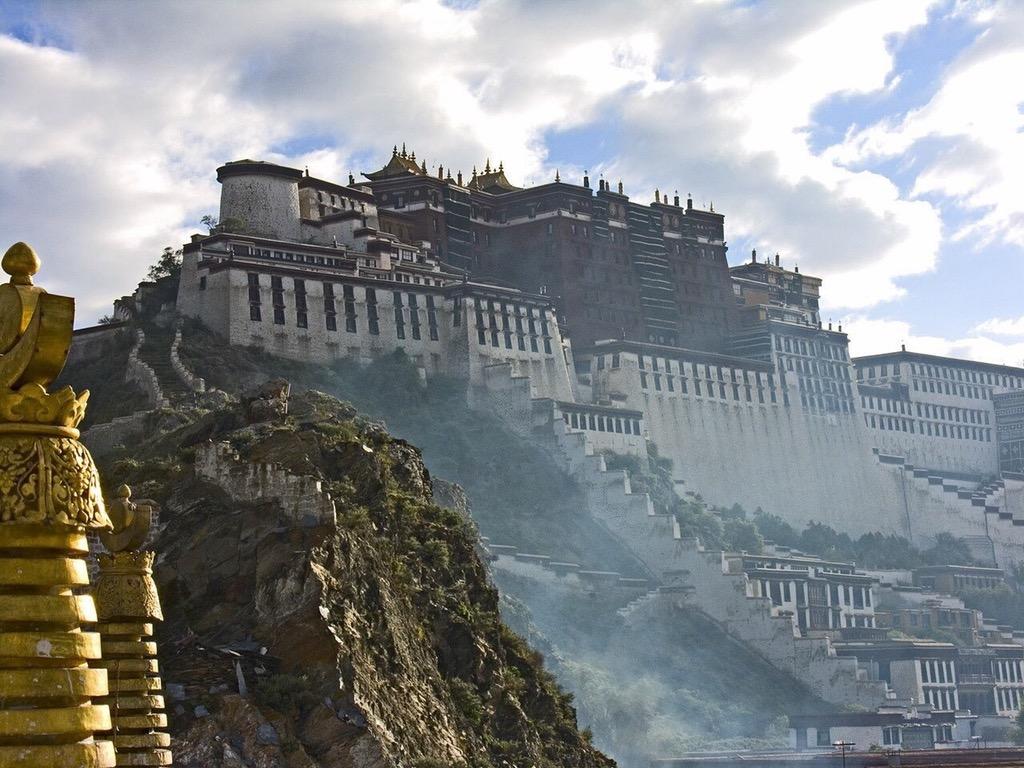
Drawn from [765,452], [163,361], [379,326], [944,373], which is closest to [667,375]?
[765,452]

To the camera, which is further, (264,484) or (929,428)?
(929,428)

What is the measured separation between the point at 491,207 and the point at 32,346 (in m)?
116

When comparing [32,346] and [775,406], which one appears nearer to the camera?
[32,346]

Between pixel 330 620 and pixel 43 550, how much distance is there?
102 ft

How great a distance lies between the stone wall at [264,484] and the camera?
39969mm

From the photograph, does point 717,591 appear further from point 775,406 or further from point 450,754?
point 450,754

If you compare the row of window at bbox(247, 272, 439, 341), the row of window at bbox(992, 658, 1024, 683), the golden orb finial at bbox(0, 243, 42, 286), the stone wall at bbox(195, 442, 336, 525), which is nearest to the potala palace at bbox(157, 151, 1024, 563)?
the row of window at bbox(247, 272, 439, 341)

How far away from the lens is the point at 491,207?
402ft

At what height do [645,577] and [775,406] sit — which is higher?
[775,406]

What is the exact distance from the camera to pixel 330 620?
3766 cm

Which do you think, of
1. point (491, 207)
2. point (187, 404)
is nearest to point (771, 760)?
point (187, 404)

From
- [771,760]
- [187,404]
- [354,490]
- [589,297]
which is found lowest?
[771,760]

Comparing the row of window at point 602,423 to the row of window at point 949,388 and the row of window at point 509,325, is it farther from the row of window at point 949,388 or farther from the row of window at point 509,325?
the row of window at point 949,388

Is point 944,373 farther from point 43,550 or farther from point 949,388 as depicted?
point 43,550
